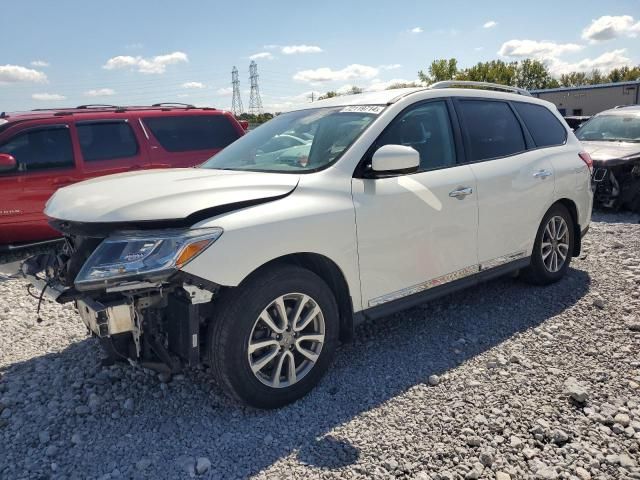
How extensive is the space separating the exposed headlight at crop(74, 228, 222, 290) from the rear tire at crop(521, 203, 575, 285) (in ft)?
10.7

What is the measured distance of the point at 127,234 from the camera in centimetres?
262

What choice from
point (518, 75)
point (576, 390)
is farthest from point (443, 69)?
→ point (576, 390)

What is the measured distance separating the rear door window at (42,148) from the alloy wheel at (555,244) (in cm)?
580

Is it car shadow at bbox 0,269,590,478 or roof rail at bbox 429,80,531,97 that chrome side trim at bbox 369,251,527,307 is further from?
roof rail at bbox 429,80,531,97

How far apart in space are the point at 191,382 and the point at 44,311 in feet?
7.23

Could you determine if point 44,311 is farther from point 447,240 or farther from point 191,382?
point 447,240

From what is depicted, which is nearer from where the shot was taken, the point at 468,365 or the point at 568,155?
the point at 468,365

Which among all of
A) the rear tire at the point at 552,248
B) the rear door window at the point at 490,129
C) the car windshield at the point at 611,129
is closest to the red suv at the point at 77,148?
the rear door window at the point at 490,129

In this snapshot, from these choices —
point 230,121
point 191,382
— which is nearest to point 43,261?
point 191,382

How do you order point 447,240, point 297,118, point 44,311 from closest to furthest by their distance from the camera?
point 447,240
point 297,118
point 44,311

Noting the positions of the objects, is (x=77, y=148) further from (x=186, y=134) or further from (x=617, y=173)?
(x=617, y=173)

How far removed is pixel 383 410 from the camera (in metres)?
3.01

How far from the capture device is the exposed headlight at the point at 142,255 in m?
2.49

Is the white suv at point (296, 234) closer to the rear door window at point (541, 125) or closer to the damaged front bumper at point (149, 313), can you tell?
the damaged front bumper at point (149, 313)
